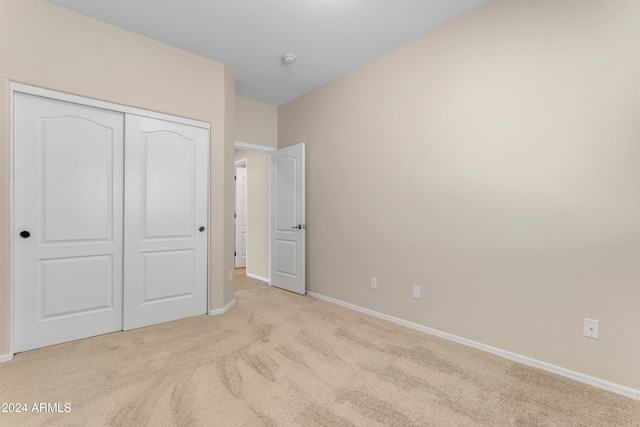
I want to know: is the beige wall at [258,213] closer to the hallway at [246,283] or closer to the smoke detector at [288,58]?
the hallway at [246,283]

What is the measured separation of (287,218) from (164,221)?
1690 millimetres

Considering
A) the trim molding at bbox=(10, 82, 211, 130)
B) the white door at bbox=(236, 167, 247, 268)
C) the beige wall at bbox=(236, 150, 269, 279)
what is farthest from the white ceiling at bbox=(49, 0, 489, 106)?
the white door at bbox=(236, 167, 247, 268)

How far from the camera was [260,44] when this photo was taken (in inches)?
116

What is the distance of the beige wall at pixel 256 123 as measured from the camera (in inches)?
167

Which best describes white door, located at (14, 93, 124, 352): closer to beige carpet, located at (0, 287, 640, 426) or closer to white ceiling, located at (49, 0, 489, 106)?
beige carpet, located at (0, 287, 640, 426)

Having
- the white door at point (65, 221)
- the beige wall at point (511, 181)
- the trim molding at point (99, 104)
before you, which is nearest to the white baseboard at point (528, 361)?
the beige wall at point (511, 181)

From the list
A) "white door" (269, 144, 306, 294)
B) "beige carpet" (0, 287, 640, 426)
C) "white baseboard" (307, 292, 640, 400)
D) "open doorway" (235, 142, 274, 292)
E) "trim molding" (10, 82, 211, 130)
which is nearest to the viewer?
"beige carpet" (0, 287, 640, 426)

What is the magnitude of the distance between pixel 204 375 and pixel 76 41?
2940mm

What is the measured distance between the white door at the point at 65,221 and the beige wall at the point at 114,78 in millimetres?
107

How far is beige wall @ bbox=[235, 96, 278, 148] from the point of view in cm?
423

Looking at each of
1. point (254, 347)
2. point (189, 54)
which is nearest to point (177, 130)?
point (189, 54)

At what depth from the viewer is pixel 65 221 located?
251cm

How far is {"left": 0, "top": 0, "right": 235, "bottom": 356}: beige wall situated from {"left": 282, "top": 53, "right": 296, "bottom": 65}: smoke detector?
0.73m

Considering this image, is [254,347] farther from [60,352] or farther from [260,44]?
[260,44]
